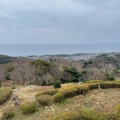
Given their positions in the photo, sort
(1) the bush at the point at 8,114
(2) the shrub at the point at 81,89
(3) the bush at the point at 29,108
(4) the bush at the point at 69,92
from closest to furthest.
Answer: (1) the bush at the point at 8,114, (3) the bush at the point at 29,108, (4) the bush at the point at 69,92, (2) the shrub at the point at 81,89

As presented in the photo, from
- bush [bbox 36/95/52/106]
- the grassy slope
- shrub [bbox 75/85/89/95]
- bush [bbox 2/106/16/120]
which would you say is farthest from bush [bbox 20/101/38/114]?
shrub [bbox 75/85/89/95]

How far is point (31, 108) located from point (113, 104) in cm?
352

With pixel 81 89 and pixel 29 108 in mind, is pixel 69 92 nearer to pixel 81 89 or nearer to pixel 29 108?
pixel 81 89

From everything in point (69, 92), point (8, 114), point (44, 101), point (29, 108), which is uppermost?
point (69, 92)

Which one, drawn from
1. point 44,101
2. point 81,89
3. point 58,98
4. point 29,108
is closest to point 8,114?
point 29,108

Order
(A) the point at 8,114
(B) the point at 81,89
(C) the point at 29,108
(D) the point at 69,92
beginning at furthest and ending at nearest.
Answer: (B) the point at 81,89, (D) the point at 69,92, (C) the point at 29,108, (A) the point at 8,114

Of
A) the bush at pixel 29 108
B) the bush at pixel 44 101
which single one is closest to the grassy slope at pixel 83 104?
the bush at pixel 29 108

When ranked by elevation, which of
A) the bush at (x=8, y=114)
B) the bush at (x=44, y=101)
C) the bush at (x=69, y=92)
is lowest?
the bush at (x=8, y=114)

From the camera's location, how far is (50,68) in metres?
30.1

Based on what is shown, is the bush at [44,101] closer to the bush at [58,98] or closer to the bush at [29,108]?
the bush at [58,98]

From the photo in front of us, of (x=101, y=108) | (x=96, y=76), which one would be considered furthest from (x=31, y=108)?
(x=96, y=76)

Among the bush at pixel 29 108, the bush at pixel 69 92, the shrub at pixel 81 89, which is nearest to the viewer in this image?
the bush at pixel 29 108

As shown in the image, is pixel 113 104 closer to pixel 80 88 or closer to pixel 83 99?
pixel 83 99

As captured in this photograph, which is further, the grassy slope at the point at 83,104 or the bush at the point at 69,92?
the bush at the point at 69,92
